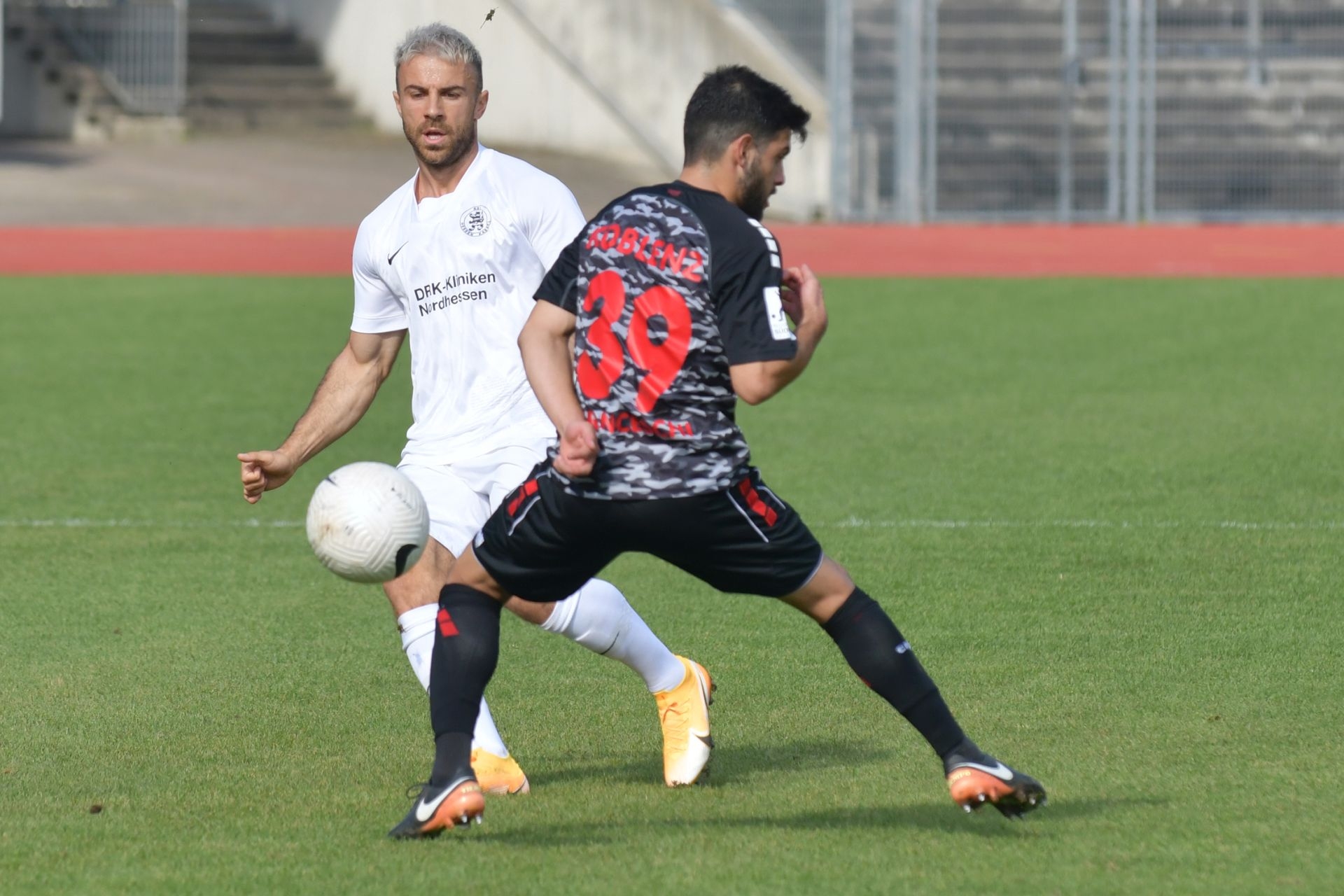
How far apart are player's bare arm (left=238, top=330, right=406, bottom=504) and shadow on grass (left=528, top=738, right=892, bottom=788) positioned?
1.05 meters

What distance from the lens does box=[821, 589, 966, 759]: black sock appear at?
4.55 metres

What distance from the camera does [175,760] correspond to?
5.44 metres

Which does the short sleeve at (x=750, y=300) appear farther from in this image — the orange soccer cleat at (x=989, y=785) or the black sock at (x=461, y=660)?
the orange soccer cleat at (x=989, y=785)

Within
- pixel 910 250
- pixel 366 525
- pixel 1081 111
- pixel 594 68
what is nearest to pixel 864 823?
pixel 366 525

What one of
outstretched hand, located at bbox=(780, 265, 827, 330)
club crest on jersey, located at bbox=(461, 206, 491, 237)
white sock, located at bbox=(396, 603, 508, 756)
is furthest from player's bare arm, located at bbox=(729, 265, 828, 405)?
white sock, located at bbox=(396, 603, 508, 756)

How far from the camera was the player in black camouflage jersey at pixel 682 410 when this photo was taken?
4.30m

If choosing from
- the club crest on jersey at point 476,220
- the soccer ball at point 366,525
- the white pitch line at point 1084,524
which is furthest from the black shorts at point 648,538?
the white pitch line at point 1084,524

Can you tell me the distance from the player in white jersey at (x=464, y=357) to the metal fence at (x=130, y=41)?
2424 cm

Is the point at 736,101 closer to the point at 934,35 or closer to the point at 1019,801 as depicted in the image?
the point at 1019,801

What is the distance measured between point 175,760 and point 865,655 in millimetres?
2023

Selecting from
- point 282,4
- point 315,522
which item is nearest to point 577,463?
point 315,522

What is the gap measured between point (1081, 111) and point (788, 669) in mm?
17940

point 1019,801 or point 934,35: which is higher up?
point 934,35

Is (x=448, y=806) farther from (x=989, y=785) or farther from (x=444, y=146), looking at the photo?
(x=444, y=146)
